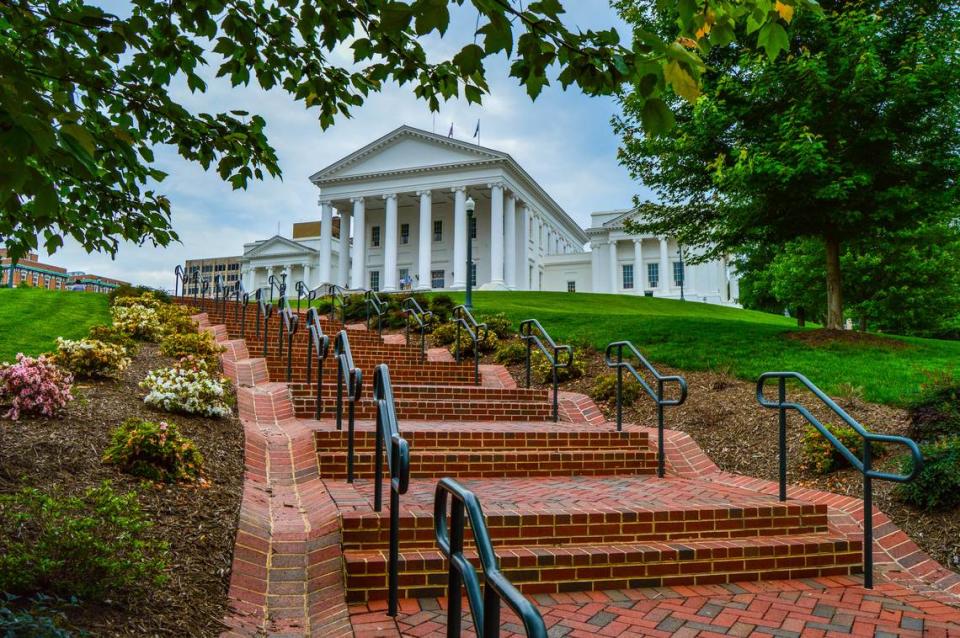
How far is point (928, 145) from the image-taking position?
11.9 metres

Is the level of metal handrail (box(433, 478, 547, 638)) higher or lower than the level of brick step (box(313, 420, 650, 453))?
higher

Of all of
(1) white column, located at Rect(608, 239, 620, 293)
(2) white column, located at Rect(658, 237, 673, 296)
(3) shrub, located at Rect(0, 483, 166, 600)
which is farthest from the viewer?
(1) white column, located at Rect(608, 239, 620, 293)

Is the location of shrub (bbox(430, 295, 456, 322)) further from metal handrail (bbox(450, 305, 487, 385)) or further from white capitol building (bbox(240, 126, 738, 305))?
white capitol building (bbox(240, 126, 738, 305))

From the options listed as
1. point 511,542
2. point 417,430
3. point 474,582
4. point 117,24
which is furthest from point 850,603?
point 117,24

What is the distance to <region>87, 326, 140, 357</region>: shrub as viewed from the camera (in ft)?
34.1

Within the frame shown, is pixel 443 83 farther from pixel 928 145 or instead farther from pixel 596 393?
pixel 928 145

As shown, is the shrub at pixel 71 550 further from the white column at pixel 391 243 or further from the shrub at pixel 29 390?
the white column at pixel 391 243

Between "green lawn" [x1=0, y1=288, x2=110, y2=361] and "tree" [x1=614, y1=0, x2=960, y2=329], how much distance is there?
10.7 metres

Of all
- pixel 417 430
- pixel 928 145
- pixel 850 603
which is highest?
pixel 928 145

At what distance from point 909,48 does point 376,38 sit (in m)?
10.8

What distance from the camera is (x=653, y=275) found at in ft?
191

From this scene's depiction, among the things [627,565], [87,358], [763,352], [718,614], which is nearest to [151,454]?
[627,565]

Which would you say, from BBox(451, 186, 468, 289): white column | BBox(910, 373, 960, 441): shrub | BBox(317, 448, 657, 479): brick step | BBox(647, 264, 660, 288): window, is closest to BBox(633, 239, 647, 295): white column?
BBox(647, 264, 660, 288): window

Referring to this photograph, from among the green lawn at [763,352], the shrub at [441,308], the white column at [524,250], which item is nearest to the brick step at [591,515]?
the green lawn at [763,352]
